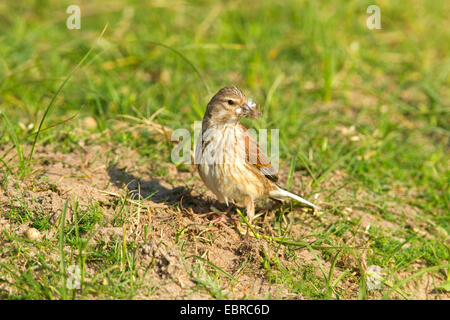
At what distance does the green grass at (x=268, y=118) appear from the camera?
3619 mm

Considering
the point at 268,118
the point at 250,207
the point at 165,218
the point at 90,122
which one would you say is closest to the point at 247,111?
the point at 250,207

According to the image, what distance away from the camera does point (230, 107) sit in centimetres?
405

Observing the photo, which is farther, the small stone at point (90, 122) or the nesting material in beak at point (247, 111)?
the small stone at point (90, 122)

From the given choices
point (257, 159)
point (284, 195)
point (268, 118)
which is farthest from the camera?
point (268, 118)

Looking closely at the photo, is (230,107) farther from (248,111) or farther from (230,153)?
(230,153)

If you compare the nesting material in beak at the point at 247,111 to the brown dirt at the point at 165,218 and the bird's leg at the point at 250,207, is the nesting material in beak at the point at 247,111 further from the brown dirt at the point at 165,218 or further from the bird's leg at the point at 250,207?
the brown dirt at the point at 165,218

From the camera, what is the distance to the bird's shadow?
173 inches

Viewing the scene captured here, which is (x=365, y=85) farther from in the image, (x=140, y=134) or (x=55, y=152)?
(x=55, y=152)

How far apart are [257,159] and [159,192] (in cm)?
88

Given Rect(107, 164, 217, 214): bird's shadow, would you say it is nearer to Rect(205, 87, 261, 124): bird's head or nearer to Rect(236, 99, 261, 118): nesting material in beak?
Rect(205, 87, 261, 124): bird's head

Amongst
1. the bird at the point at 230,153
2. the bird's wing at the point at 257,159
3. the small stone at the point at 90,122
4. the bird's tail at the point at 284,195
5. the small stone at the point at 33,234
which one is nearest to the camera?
the small stone at the point at 33,234

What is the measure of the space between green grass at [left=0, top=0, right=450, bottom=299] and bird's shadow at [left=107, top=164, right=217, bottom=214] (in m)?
0.12

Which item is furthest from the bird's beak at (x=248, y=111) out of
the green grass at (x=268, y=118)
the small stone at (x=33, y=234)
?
the small stone at (x=33, y=234)
